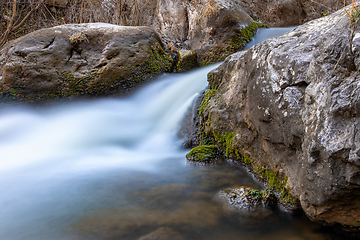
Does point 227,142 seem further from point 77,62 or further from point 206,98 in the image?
point 77,62

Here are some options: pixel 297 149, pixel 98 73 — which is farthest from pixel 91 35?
pixel 297 149

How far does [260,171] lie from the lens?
3.36 meters

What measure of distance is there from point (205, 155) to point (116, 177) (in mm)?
1391

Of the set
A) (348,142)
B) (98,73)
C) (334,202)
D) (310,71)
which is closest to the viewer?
(348,142)

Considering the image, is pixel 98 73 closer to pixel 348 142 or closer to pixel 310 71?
pixel 310 71

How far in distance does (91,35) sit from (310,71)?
19.5ft

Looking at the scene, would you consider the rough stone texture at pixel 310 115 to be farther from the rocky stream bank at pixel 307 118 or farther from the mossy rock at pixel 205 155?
the mossy rock at pixel 205 155

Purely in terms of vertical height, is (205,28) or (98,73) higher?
(205,28)

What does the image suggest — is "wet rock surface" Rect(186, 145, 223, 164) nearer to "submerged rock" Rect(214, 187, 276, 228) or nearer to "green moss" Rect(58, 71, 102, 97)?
"submerged rock" Rect(214, 187, 276, 228)

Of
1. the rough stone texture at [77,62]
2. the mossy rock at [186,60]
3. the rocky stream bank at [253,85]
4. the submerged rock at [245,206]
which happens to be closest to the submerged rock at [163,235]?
the rocky stream bank at [253,85]

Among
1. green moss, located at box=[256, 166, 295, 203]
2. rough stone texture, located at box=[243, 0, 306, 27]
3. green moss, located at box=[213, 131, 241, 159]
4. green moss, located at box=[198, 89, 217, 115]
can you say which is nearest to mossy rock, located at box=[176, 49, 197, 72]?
green moss, located at box=[198, 89, 217, 115]

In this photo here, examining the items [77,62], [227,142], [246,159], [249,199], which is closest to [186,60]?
[77,62]

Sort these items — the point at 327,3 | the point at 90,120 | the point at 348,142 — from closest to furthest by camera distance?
the point at 348,142 < the point at 90,120 < the point at 327,3

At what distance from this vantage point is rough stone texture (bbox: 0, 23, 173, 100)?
625cm
